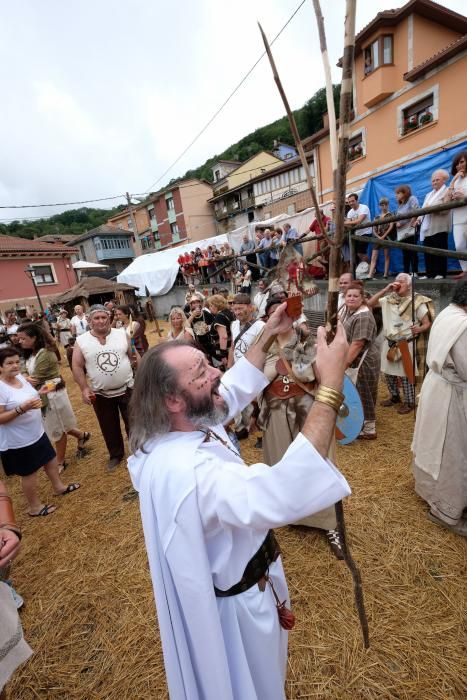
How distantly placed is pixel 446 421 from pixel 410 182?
7.64 m

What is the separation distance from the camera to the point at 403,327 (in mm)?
4199

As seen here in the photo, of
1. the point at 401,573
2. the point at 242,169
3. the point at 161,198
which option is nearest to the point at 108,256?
the point at 161,198

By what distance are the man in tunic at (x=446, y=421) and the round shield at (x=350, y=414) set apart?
26.4 inches

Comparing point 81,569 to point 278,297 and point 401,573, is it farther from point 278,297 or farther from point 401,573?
point 278,297

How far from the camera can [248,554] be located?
1173 millimetres

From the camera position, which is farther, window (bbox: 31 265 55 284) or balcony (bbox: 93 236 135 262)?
balcony (bbox: 93 236 135 262)

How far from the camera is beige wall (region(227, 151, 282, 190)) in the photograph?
36.4 meters

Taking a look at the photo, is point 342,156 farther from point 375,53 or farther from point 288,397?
point 375,53

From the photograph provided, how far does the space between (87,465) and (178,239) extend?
126ft

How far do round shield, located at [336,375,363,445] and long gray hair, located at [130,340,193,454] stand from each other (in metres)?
2.35

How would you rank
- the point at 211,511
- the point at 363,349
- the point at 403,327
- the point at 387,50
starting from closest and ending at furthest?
the point at 211,511 < the point at 363,349 < the point at 403,327 < the point at 387,50

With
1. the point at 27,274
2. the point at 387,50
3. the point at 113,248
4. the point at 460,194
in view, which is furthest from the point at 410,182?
the point at 113,248

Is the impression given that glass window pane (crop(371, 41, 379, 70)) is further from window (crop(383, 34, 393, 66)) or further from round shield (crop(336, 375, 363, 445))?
round shield (crop(336, 375, 363, 445))

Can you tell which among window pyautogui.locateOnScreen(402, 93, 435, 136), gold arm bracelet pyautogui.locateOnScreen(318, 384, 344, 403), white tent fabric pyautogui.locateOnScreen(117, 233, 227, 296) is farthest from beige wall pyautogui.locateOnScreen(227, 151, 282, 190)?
gold arm bracelet pyautogui.locateOnScreen(318, 384, 344, 403)
